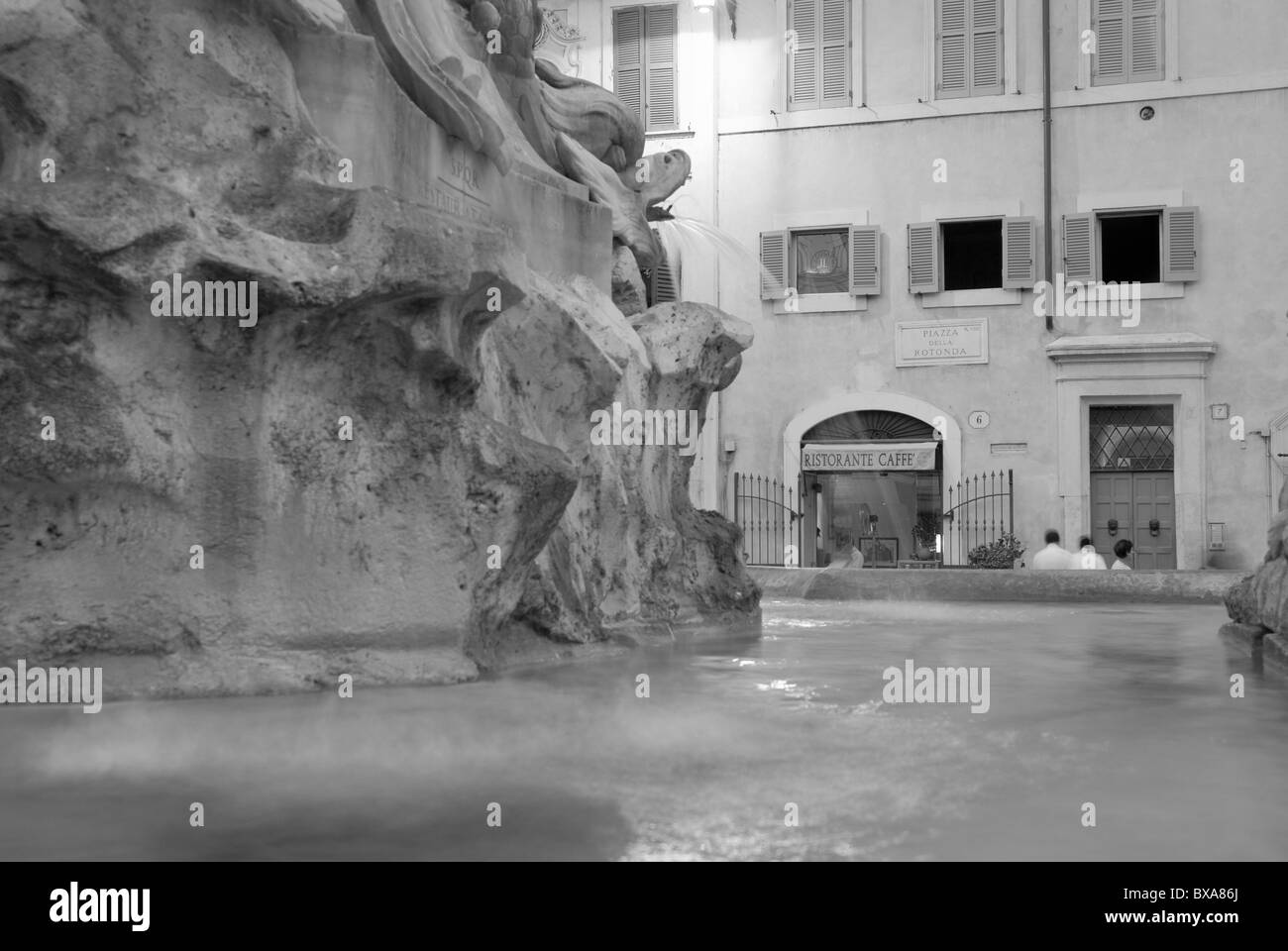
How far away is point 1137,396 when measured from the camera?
18.8 metres

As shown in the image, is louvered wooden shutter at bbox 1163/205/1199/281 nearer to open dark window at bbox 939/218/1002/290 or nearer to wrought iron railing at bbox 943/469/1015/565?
open dark window at bbox 939/218/1002/290

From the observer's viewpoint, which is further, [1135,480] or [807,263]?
[807,263]

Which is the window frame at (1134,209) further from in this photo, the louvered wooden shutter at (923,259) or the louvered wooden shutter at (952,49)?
the louvered wooden shutter at (952,49)

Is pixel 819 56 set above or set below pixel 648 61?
below

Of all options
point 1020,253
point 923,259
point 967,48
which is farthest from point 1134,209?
point 967,48

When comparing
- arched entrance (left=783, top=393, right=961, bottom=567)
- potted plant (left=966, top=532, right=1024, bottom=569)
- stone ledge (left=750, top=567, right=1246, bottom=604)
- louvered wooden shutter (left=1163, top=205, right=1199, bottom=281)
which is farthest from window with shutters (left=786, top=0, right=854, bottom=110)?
stone ledge (left=750, top=567, right=1246, bottom=604)

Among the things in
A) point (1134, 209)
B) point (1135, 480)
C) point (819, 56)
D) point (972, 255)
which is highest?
point (819, 56)

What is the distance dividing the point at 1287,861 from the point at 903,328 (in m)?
17.9

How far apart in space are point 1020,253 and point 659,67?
6.02 metres

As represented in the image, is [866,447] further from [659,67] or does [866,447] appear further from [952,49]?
[659,67]

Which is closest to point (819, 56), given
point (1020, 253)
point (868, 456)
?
point (1020, 253)

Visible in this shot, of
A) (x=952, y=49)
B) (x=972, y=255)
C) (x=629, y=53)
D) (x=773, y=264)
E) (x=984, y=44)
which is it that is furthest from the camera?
(x=629, y=53)

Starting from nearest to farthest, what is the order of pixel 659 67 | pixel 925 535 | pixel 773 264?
pixel 773 264
pixel 659 67
pixel 925 535

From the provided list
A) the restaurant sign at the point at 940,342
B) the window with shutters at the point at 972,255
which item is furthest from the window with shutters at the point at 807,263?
the restaurant sign at the point at 940,342
